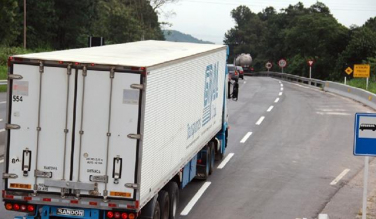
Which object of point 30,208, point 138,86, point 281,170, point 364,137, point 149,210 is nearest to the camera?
point 138,86

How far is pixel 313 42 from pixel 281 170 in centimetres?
7522

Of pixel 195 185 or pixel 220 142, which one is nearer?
pixel 195 185

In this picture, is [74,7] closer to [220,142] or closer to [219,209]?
[220,142]

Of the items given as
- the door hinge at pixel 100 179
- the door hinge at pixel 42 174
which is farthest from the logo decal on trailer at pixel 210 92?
the door hinge at pixel 42 174

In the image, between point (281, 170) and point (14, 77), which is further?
point (281, 170)

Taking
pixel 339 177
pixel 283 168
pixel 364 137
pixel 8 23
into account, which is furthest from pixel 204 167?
pixel 8 23

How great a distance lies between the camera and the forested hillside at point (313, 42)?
73.2 m

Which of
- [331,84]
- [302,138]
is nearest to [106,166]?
[302,138]

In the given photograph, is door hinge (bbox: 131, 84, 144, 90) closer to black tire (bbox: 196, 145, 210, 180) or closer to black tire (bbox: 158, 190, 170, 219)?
black tire (bbox: 158, 190, 170, 219)

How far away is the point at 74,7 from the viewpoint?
285 ft

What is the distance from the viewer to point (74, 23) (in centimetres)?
8750

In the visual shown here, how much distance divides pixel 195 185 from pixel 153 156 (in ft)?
22.8

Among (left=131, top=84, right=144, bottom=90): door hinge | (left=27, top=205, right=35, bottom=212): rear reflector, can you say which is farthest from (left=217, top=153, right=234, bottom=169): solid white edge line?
(left=131, top=84, right=144, bottom=90): door hinge

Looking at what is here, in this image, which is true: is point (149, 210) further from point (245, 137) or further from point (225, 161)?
point (245, 137)
